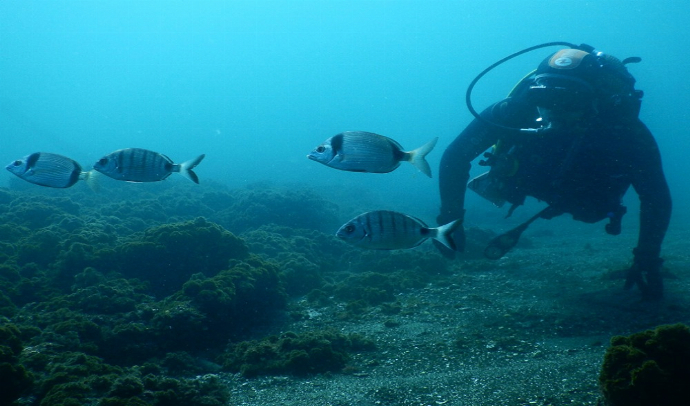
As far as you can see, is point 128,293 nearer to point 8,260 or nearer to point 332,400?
point 8,260

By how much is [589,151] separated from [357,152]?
4.92 meters

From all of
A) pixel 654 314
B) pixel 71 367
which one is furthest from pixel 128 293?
pixel 654 314

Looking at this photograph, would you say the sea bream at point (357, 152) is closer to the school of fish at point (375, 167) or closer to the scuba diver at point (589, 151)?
the school of fish at point (375, 167)

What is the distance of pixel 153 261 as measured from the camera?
7.61m

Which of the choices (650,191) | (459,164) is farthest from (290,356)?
(650,191)

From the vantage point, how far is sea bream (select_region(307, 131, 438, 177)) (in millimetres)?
3344

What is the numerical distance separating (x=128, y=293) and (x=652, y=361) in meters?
6.67

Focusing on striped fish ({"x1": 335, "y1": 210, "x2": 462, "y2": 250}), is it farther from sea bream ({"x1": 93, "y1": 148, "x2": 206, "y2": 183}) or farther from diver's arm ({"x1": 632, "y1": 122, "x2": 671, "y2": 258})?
diver's arm ({"x1": 632, "y1": 122, "x2": 671, "y2": 258})

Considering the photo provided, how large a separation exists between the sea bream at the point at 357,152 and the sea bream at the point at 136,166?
57.2 inches

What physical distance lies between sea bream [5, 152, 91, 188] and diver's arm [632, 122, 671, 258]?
7879 mm

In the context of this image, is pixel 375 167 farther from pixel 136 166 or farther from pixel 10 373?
pixel 10 373

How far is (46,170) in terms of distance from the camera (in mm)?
3963

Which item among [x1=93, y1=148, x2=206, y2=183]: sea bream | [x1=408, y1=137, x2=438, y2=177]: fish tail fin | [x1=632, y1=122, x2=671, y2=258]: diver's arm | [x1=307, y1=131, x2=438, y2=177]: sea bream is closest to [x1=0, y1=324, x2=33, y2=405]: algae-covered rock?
[x1=93, y1=148, x2=206, y2=183]: sea bream

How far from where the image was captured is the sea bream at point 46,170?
3938mm
